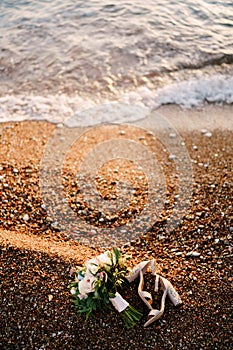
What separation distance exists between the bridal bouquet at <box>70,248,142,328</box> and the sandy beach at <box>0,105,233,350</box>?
0.09 metres

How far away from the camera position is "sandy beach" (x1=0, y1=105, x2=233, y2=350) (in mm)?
2705

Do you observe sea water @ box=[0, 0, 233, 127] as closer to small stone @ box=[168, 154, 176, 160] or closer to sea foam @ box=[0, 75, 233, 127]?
sea foam @ box=[0, 75, 233, 127]

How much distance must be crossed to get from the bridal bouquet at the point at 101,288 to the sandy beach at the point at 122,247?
9 cm

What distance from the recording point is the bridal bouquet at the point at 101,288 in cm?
261

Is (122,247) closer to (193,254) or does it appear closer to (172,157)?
(193,254)

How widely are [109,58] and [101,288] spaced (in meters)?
4.95

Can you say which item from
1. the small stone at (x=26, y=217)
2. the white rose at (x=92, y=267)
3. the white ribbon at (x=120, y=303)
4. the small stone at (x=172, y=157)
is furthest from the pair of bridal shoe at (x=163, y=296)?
the small stone at (x=172, y=157)

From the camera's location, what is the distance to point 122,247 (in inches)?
137

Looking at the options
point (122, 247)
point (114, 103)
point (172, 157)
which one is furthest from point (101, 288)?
point (114, 103)

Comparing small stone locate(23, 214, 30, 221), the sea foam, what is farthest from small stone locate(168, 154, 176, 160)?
small stone locate(23, 214, 30, 221)

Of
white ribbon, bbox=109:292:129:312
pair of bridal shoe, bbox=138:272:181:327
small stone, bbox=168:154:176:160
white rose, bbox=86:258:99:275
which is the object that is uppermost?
white rose, bbox=86:258:99:275

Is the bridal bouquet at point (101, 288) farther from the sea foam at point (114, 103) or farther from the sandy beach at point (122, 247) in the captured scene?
the sea foam at point (114, 103)

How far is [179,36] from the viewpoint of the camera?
7.13 m

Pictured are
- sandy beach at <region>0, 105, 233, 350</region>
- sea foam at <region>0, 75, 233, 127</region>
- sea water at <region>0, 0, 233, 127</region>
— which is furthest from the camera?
sea water at <region>0, 0, 233, 127</region>
